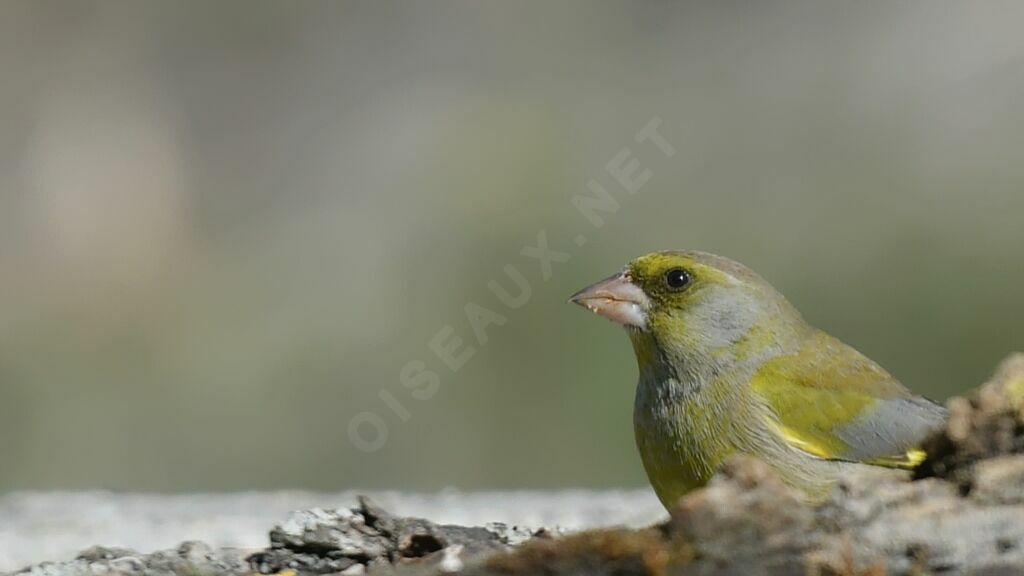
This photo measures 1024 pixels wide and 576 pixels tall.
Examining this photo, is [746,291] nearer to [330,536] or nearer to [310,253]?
[330,536]

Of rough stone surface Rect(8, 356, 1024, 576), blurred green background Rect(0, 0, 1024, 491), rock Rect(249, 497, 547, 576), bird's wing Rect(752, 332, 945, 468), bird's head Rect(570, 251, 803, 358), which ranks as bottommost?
rough stone surface Rect(8, 356, 1024, 576)

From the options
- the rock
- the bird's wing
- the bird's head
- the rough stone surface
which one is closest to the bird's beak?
the bird's head

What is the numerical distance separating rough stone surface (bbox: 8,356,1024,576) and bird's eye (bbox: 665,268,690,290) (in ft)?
5.42

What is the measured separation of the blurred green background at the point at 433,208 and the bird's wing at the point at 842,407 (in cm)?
322

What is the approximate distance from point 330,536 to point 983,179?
26.3 ft

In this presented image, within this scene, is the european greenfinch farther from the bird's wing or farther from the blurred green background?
the blurred green background

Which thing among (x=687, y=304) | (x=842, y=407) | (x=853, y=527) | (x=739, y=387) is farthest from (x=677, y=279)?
(x=853, y=527)

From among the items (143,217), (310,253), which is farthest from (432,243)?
(143,217)

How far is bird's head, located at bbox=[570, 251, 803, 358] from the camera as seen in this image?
14.0ft

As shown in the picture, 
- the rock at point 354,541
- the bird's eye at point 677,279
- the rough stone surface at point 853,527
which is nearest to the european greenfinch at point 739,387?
the bird's eye at point 677,279

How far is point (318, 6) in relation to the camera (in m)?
12.0

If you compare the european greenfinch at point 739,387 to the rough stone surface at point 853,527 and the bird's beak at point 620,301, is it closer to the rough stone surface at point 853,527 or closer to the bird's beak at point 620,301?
the bird's beak at point 620,301

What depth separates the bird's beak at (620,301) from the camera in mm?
4281

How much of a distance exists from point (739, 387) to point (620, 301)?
1.34ft
